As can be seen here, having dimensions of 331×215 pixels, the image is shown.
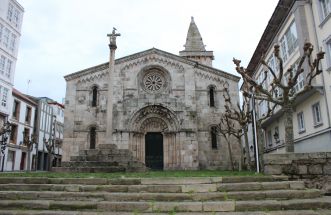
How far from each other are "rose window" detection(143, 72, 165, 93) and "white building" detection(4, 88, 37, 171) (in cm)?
1681

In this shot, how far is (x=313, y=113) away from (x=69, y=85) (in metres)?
18.5

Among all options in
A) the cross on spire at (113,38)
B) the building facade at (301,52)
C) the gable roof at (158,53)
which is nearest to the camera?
the building facade at (301,52)

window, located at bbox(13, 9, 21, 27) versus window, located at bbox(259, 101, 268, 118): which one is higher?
window, located at bbox(13, 9, 21, 27)

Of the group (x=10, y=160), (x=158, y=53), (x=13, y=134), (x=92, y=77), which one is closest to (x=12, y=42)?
(x=13, y=134)

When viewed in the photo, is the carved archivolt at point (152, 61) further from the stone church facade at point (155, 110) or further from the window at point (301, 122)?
the window at point (301, 122)

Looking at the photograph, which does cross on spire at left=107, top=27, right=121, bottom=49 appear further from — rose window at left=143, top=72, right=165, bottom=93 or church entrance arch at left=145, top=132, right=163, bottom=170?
church entrance arch at left=145, top=132, right=163, bottom=170

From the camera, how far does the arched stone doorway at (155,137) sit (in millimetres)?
23188

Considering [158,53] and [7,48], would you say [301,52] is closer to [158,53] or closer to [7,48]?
[158,53]

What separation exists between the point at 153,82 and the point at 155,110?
2.80m

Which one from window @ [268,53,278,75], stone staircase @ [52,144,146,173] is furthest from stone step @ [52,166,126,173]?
window @ [268,53,278,75]

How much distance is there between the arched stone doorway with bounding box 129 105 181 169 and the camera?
76.1ft

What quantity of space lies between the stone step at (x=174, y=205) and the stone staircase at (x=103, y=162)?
20.2ft

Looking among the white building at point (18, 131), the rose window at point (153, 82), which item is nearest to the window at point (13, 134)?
the white building at point (18, 131)

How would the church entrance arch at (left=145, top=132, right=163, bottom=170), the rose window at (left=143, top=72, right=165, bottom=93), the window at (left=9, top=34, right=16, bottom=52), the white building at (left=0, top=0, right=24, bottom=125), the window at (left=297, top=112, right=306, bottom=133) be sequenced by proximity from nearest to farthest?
1. the window at (left=297, top=112, right=306, bottom=133)
2. the church entrance arch at (left=145, top=132, right=163, bottom=170)
3. the rose window at (left=143, top=72, right=165, bottom=93)
4. the white building at (left=0, top=0, right=24, bottom=125)
5. the window at (left=9, top=34, right=16, bottom=52)
